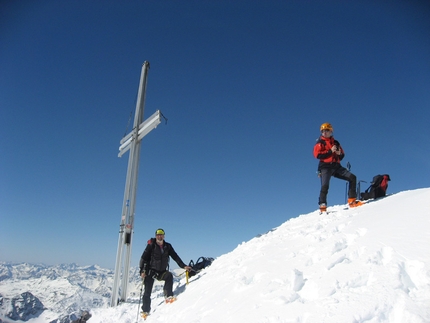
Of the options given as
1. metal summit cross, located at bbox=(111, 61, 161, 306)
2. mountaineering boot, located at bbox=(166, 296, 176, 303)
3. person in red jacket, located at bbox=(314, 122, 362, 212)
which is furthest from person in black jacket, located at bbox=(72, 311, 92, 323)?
person in red jacket, located at bbox=(314, 122, 362, 212)

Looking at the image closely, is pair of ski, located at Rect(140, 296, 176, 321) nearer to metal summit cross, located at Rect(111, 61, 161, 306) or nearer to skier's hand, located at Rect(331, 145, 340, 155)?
metal summit cross, located at Rect(111, 61, 161, 306)

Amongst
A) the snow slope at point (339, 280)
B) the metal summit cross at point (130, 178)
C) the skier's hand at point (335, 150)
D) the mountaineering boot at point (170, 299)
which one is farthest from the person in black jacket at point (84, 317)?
the skier's hand at point (335, 150)

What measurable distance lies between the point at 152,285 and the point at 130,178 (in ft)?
14.1

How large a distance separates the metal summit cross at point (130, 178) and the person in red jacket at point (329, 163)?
5850 millimetres

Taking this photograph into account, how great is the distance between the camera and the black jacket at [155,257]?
831 centimetres

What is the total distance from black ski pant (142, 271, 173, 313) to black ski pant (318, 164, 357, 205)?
517 cm

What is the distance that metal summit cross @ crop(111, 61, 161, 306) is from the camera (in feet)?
32.4

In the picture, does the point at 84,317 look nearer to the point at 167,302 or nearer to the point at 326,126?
the point at 167,302

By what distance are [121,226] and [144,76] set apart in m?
6.37

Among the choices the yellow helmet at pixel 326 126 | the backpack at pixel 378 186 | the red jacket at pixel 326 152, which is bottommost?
the backpack at pixel 378 186

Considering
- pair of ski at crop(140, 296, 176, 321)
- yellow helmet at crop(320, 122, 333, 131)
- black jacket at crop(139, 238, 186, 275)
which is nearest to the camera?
pair of ski at crop(140, 296, 176, 321)

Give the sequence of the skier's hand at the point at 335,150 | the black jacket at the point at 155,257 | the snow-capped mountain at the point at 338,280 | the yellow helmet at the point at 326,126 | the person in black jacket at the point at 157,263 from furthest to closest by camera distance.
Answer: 1. the yellow helmet at the point at 326,126
2. the skier's hand at the point at 335,150
3. the black jacket at the point at 155,257
4. the person in black jacket at the point at 157,263
5. the snow-capped mountain at the point at 338,280

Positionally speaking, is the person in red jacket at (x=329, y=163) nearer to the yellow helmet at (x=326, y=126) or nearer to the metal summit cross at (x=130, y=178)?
the yellow helmet at (x=326, y=126)

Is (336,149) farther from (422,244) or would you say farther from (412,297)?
(412,297)
